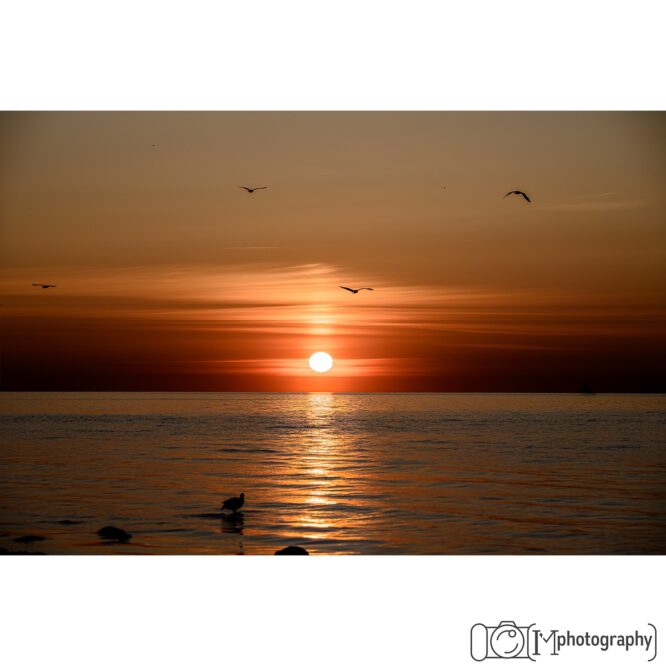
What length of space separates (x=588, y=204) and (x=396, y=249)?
3631mm

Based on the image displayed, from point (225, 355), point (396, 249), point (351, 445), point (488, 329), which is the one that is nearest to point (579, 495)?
point (488, 329)

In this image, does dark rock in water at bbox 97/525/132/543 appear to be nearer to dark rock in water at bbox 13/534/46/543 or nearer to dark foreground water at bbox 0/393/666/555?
dark foreground water at bbox 0/393/666/555

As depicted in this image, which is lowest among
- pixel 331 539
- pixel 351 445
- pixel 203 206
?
pixel 331 539

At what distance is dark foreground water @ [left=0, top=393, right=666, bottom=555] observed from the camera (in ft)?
39.3

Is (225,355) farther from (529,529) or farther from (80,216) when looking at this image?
(529,529)

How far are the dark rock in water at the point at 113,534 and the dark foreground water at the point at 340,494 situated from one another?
0.48 feet

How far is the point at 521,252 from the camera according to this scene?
52.5ft

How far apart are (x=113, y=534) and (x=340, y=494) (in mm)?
5721

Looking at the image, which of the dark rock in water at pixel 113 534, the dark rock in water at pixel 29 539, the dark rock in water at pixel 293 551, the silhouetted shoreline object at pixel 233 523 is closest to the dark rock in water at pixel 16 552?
the dark rock in water at pixel 29 539

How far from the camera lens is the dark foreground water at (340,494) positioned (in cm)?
1198

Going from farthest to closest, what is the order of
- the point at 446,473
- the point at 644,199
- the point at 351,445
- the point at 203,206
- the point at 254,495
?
1. the point at 351,445
2. the point at 446,473
3. the point at 254,495
4. the point at 203,206
5. the point at 644,199

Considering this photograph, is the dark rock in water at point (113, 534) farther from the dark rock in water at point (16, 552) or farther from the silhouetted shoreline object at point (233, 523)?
the silhouetted shoreline object at point (233, 523)

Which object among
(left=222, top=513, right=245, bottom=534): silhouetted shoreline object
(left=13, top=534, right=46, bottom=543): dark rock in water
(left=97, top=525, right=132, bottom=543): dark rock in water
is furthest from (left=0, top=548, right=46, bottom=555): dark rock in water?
(left=222, top=513, right=245, bottom=534): silhouetted shoreline object

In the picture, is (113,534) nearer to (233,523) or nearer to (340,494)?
(233,523)
